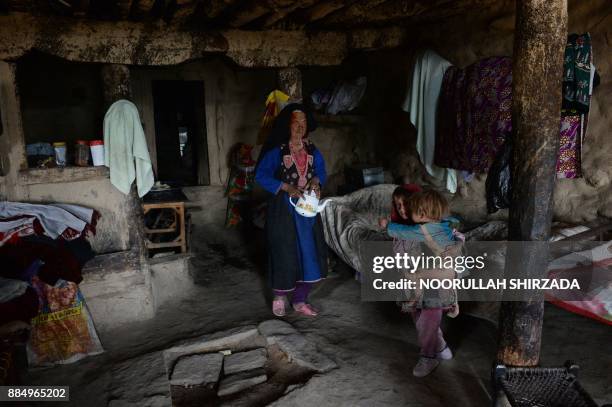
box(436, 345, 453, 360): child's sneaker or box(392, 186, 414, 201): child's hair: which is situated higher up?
box(392, 186, 414, 201): child's hair

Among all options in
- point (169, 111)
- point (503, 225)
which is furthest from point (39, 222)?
point (169, 111)

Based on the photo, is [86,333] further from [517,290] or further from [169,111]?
[169,111]

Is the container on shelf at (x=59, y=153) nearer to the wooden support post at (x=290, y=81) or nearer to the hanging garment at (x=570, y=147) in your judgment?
the wooden support post at (x=290, y=81)

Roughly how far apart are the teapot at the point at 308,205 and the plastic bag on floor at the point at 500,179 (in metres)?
1.27

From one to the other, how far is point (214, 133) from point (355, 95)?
247 centimetres

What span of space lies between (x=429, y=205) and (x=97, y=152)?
113 inches

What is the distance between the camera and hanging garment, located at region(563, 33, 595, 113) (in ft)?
10.7

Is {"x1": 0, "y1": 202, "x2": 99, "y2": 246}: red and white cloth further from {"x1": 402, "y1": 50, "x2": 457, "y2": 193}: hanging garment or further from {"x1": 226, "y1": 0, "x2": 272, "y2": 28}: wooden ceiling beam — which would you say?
{"x1": 402, "y1": 50, "x2": 457, "y2": 193}: hanging garment

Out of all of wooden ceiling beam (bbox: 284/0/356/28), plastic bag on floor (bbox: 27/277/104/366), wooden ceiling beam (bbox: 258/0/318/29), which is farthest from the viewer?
wooden ceiling beam (bbox: 284/0/356/28)

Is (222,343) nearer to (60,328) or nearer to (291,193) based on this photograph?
(60,328)

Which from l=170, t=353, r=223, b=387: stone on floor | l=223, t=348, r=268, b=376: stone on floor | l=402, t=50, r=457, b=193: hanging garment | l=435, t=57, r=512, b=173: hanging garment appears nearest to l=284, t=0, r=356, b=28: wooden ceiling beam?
l=402, t=50, r=457, b=193: hanging garment

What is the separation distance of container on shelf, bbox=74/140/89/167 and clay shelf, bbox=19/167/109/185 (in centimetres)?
8

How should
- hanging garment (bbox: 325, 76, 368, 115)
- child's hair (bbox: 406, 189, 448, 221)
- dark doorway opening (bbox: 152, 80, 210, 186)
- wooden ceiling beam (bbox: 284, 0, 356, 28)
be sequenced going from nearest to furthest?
child's hair (bbox: 406, 189, 448, 221), wooden ceiling beam (bbox: 284, 0, 356, 28), hanging garment (bbox: 325, 76, 368, 115), dark doorway opening (bbox: 152, 80, 210, 186)

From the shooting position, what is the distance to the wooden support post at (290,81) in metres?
4.75
